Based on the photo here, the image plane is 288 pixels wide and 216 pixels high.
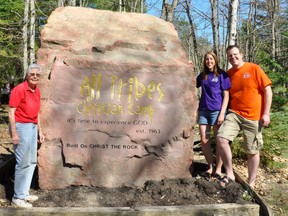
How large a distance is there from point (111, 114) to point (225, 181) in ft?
5.65

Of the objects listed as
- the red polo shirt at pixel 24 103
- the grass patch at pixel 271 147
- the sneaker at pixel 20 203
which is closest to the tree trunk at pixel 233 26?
the grass patch at pixel 271 147

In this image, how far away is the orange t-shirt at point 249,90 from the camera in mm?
4507

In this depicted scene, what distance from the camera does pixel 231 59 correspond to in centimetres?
470

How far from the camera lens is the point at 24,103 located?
13.1 feet

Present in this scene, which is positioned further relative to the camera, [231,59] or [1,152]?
[1,152]

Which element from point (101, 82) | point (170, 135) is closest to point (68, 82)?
point (101, 82)

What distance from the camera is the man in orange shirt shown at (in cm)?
452

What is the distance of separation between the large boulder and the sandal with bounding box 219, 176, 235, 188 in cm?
49

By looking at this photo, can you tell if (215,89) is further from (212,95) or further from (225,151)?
(225,151)

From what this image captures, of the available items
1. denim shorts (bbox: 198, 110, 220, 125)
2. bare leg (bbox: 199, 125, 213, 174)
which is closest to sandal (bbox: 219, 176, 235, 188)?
bare leg (bbox: 199, 125, 213, 174)

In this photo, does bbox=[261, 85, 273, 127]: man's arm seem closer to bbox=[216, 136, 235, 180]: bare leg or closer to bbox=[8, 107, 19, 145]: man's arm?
bbox=[216, 136, 235, 180]: bare leg

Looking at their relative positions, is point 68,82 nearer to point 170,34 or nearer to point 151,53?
point 151,53

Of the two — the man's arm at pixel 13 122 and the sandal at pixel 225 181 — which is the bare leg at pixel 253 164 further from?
the man's arm at pixel 13 122

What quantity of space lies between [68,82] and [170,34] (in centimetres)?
173
